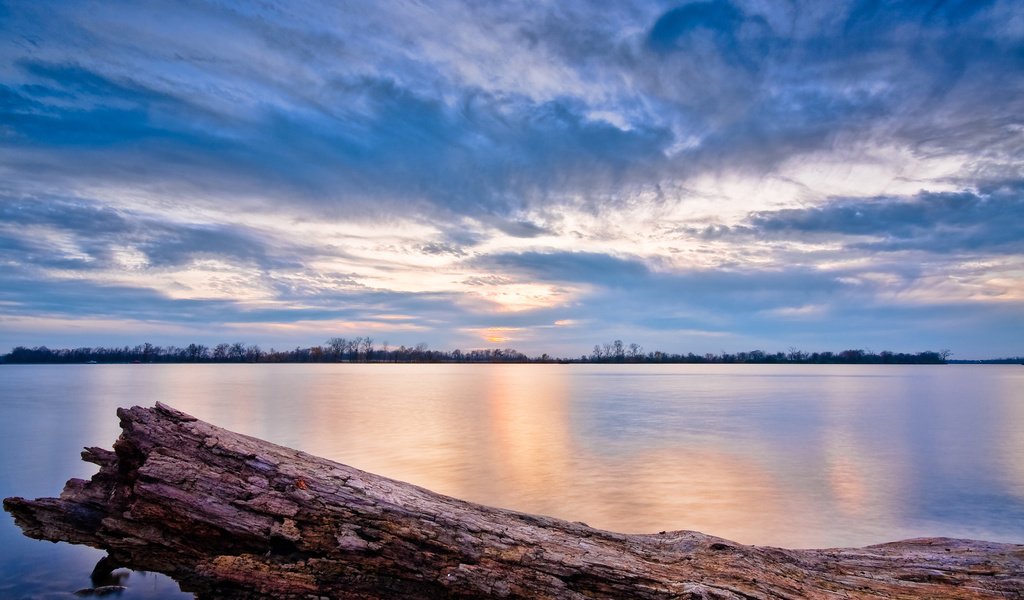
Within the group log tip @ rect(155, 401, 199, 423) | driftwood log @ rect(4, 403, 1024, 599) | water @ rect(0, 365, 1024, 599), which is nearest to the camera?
driftwood log @ rect(4, 403, 1024, 599)

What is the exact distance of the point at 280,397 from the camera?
1491 inches

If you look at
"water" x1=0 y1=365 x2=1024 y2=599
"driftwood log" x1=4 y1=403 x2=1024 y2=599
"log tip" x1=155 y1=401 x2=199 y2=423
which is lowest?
"water" x1=0 y1=365 x2=1024 y2=599

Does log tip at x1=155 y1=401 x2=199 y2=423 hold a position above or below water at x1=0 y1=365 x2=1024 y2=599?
above

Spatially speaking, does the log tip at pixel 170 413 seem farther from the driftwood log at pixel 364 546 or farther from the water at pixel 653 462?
the water at pixel 653 462

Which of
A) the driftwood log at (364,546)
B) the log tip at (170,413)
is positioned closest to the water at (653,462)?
the driftwood log at (364,546)

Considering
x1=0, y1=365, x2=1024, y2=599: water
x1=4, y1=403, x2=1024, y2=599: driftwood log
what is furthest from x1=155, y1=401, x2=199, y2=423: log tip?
x1=0, y1=365, x2=1024, y2=599: water

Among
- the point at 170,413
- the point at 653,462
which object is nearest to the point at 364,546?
the point at 170,413

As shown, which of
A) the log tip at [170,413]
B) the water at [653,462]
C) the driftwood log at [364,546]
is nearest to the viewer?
the driftwood log at [364,546]

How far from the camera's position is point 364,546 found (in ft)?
16.2

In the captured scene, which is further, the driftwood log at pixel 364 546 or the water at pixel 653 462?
the water at pixel 653 462

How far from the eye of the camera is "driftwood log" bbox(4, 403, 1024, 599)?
A: 4.76 metres

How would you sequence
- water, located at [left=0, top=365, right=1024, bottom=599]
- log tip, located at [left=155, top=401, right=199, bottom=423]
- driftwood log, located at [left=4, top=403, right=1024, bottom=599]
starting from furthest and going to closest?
water, located at [left=0, top=365, right=1024, bottom=599]
log tip, located at [left=155, top=401, right=199, bottom=423]
driftwood log, located at [left=4, top=403, right=1024, bottom=599]

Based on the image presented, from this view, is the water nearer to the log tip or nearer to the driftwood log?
the driftwood log

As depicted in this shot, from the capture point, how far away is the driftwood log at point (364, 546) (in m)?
4.76
